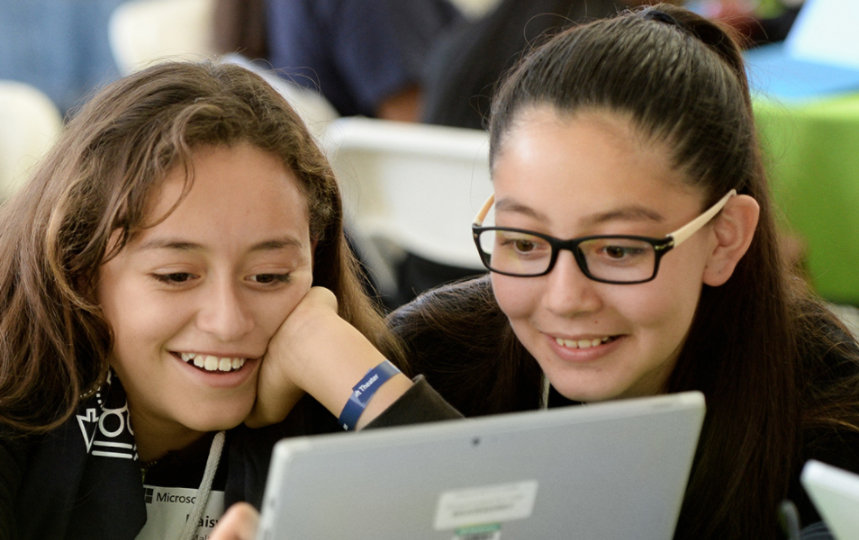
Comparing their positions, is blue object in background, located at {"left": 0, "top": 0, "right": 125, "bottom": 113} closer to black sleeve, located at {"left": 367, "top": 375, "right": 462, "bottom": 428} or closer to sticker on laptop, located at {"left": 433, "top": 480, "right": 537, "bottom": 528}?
black sleeve, located at {"left": 367, "top": 375, "right": 462, "bottom": 428}

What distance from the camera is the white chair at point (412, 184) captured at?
6.98 ft

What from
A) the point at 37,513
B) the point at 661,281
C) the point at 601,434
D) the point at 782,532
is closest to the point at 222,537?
the point at 601,434

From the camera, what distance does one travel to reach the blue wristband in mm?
1192

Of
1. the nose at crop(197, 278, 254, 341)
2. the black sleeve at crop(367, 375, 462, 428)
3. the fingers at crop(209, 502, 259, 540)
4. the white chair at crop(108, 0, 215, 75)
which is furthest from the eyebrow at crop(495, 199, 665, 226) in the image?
the white chair at crop(108, 0, 215, 75)

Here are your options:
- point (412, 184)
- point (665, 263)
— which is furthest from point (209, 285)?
point (412, 184)

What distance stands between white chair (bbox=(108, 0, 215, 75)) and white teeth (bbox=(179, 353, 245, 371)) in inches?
85.4

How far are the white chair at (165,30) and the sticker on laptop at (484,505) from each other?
8.67ft

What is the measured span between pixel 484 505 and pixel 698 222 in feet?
1.60

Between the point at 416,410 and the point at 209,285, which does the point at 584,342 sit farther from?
the point at 209,285

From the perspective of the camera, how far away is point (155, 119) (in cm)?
127

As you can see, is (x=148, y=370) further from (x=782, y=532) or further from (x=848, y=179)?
(x=848, y=179)

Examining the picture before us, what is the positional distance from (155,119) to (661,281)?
610mm

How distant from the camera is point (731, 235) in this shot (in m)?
1.28

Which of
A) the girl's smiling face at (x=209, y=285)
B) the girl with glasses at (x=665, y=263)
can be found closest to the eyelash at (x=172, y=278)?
the girl's smiling face at (x=209, y=285)
